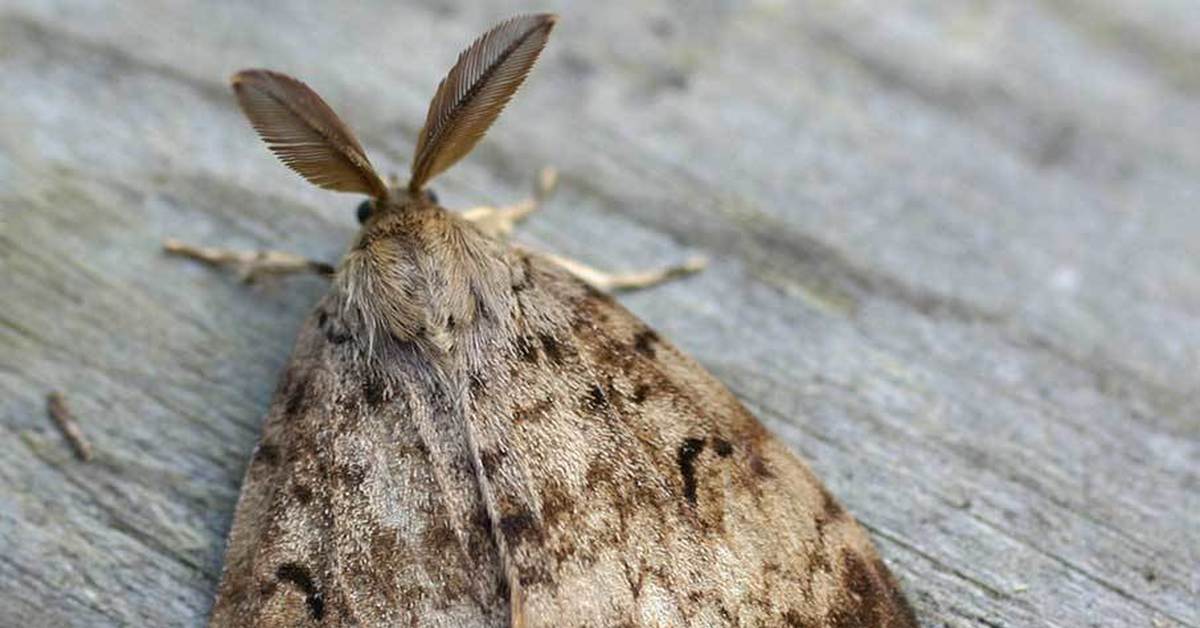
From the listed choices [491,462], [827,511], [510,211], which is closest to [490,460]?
[491,462]

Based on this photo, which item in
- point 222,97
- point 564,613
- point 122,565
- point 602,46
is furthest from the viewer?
point 602,46

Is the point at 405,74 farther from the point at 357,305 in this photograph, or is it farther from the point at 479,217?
the point at 357,305

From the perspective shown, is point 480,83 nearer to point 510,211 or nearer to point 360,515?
point 510,211

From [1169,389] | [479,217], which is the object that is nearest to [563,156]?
[479,217]

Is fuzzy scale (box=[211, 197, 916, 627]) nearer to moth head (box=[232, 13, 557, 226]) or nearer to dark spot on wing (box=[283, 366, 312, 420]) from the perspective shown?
dark spot on wing (box=[283, 366, 312, 420])

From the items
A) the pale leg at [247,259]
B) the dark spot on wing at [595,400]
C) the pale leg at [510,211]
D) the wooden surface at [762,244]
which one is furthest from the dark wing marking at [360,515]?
the pale leg at [510,211]

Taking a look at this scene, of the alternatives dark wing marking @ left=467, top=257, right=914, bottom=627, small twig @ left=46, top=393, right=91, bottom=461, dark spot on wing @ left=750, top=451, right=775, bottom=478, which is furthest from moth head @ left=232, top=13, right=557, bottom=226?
dark spot on wing @ left=750, top=451, right=775, bottom=478
